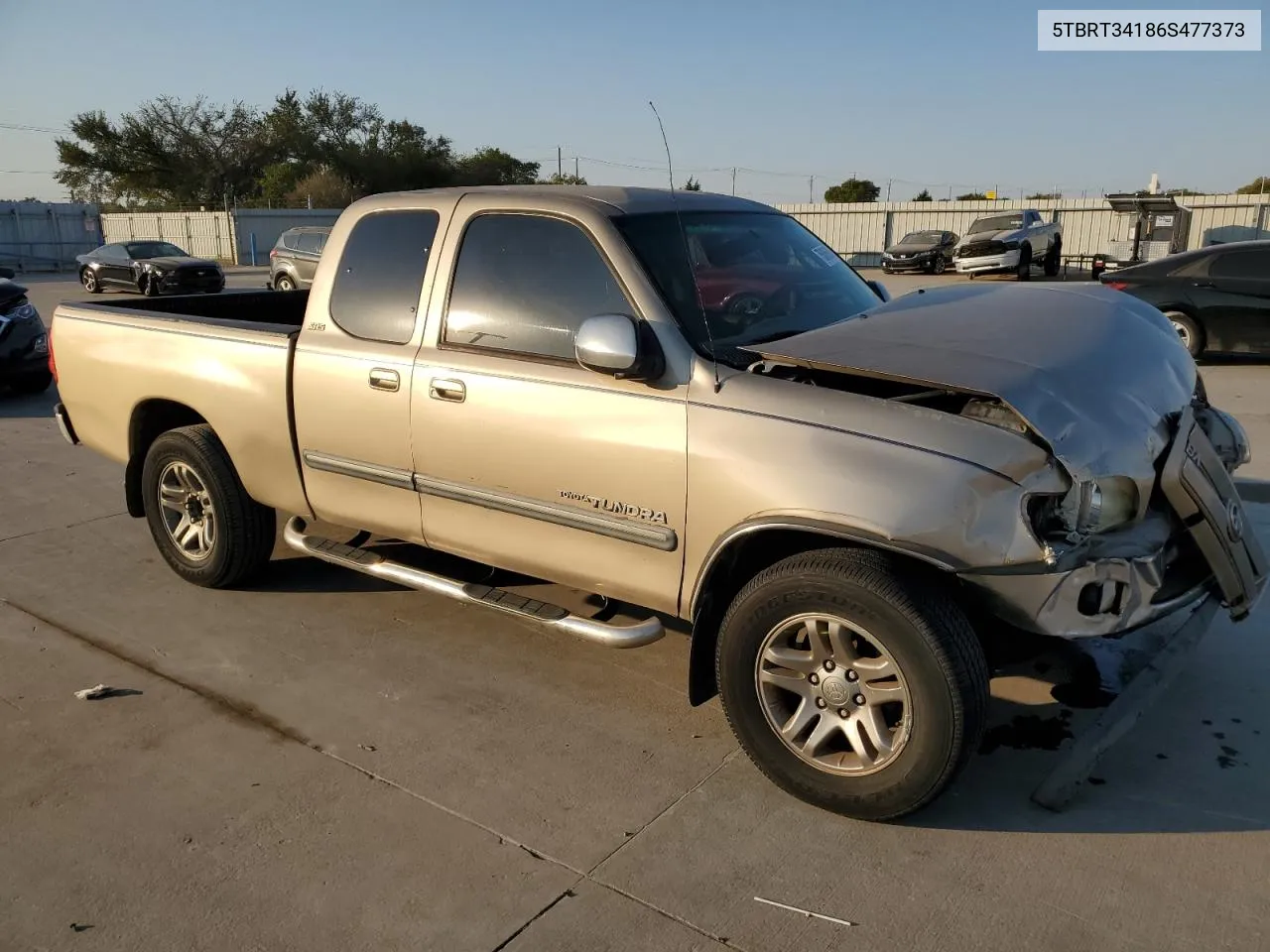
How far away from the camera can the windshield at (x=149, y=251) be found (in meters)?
24.9

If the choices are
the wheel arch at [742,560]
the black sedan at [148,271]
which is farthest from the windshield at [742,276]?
the black sedan at [148,271]

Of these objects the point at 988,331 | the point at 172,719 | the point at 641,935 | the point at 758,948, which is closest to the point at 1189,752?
the point at 988,331

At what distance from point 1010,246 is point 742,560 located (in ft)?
81.1

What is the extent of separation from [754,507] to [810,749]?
31.3 inches

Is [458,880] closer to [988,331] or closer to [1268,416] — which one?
[988,331]

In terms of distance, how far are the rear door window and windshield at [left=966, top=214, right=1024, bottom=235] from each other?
25.0 metres

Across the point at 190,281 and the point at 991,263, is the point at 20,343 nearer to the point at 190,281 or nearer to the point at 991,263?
the point at 190,281

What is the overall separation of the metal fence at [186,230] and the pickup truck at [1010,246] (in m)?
29.9

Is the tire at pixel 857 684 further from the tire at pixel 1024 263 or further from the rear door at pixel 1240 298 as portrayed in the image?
the tire at pixel 1024 263

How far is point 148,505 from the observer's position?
517 centimetres

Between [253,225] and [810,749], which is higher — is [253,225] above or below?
above

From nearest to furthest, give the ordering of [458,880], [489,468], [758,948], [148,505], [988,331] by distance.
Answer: [758,948] < [458,880] < [988,331] < [489,468] < [148,505]

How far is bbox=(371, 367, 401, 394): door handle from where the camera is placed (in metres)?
4.00

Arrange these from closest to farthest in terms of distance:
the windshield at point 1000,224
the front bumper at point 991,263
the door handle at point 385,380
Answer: the door handle at point 385,380, the front bumper at point 991,263, the windshield at point 1000,224
